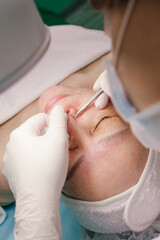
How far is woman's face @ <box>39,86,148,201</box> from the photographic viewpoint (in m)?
1.18

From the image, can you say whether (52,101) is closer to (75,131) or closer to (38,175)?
(75,131)

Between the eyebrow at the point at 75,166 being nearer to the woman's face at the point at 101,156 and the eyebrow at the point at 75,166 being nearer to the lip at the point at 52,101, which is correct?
the woman's face at the point at 101,156

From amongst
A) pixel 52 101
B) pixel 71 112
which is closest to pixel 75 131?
pixel 71 112

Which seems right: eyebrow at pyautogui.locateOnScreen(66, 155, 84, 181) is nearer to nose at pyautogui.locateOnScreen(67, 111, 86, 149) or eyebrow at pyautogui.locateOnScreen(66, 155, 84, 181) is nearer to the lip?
nose at pyautogui.locateOnScreen(67, 111, 86, 149)

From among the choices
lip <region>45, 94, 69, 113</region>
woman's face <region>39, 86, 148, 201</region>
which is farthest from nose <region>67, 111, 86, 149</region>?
lip <region>45, 94, 69, 113</region>

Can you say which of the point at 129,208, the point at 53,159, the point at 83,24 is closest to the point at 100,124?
the point at 53,159

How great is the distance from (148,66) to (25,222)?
0.79 m

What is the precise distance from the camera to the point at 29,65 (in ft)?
5.62

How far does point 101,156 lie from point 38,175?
0.27m

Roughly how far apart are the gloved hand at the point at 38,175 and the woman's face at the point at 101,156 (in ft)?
0.25

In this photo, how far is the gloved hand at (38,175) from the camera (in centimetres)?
108

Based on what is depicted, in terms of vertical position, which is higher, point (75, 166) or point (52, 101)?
point (52, 101)

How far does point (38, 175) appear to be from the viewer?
1.12 m

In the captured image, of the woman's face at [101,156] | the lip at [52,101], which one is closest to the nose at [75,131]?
the woman's face at [101,156]
